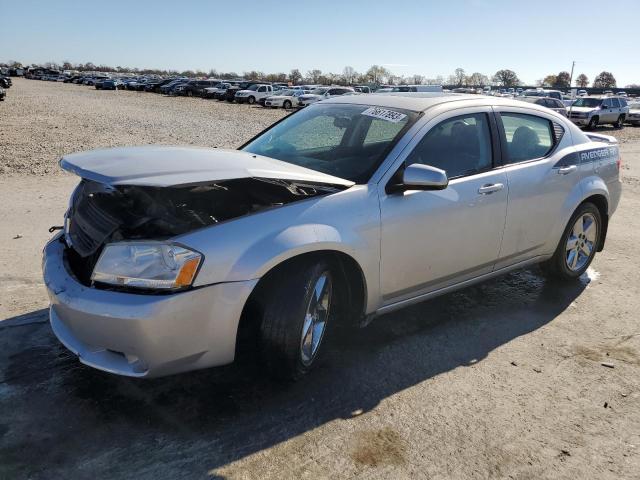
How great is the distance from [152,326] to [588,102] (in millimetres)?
30818

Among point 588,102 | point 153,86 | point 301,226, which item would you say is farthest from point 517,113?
point 153,86

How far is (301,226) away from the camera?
2.99 meters

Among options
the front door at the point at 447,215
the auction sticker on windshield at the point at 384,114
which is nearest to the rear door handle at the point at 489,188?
the front door at the point at 447,215

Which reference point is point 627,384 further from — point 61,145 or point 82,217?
point 61,145

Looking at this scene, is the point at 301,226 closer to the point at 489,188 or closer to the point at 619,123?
the point at 489,188

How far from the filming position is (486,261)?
4137 mm

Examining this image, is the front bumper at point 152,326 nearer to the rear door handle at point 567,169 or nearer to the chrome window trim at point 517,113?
the chrome window trim at point 517,113

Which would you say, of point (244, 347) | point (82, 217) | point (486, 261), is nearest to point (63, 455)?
point (244, 347)

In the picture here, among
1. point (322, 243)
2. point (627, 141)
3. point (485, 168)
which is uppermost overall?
point (485, 168)

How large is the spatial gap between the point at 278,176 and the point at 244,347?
0.99 m

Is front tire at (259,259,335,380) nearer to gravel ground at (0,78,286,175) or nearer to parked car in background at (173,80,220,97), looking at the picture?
gravel ground at (0,78,286,175)

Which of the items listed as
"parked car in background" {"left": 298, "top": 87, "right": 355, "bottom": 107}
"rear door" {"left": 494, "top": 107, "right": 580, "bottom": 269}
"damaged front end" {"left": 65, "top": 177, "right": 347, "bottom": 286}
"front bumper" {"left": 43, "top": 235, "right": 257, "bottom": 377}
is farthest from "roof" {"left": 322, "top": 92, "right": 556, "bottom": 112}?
"parked car in background" {"left": 298, "top": 87, "right": 355, "bottom": 107}

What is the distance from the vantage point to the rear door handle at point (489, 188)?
3912mm

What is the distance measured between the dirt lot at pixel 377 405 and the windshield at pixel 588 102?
27231 millimetres
